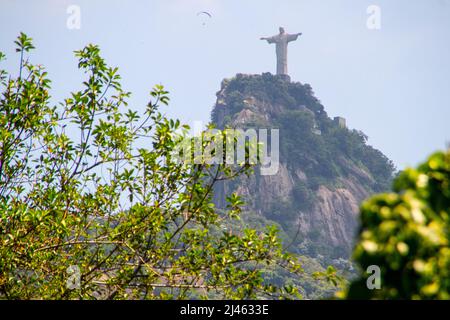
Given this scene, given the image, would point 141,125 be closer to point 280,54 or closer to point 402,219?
point 402,219

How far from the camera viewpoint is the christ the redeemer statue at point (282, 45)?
12988 cm

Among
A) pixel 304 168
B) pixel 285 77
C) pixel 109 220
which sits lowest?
pixel 304 168

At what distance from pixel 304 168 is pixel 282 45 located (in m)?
30.0

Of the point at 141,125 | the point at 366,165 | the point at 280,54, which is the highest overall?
the point at 280,54

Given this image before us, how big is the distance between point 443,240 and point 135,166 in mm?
5947

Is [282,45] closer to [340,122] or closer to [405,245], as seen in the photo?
[340,122]

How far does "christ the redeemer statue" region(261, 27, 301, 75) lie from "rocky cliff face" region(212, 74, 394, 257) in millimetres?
8508

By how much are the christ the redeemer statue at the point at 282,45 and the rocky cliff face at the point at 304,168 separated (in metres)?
8.51

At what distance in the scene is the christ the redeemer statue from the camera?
426 feet

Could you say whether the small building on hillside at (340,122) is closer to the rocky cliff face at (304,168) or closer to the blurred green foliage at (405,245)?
the rocky cliff face at (304,168)

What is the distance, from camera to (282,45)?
13100 centimetres

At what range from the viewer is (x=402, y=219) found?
2.40 metres

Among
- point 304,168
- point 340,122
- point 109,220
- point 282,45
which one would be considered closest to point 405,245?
point 109,220
